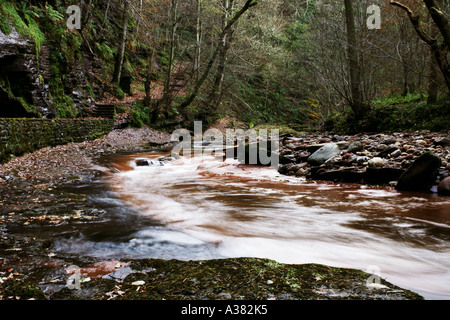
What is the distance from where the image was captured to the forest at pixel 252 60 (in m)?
9.65

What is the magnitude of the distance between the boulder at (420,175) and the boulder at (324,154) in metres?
2.11

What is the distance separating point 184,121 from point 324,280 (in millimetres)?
18277

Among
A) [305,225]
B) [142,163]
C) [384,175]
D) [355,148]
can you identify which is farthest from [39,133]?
[384,175]

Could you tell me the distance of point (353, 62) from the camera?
402 inches

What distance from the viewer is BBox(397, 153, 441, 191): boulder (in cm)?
481

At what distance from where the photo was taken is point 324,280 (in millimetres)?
1886

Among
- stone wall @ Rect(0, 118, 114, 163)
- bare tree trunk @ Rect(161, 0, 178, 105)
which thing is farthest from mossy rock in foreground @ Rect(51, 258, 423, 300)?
bare tree trunk @ Rect(161, 0, 178, 105)

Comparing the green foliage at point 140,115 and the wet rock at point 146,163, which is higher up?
the green foliage at point 140,115

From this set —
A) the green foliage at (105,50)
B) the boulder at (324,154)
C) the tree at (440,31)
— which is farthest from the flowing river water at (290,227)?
the green foliage at (105,50)

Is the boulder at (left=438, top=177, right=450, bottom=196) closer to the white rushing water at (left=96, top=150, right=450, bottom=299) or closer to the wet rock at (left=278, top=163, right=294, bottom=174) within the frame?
the white rushing water at (left=96, top=150, right=450, bottom=299)

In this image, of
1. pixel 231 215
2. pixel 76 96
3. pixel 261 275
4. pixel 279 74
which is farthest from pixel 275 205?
pixel 279 74

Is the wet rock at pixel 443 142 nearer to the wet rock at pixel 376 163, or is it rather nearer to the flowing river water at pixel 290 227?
the wet rock at pixel 376 163

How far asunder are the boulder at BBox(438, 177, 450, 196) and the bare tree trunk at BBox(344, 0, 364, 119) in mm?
5946
